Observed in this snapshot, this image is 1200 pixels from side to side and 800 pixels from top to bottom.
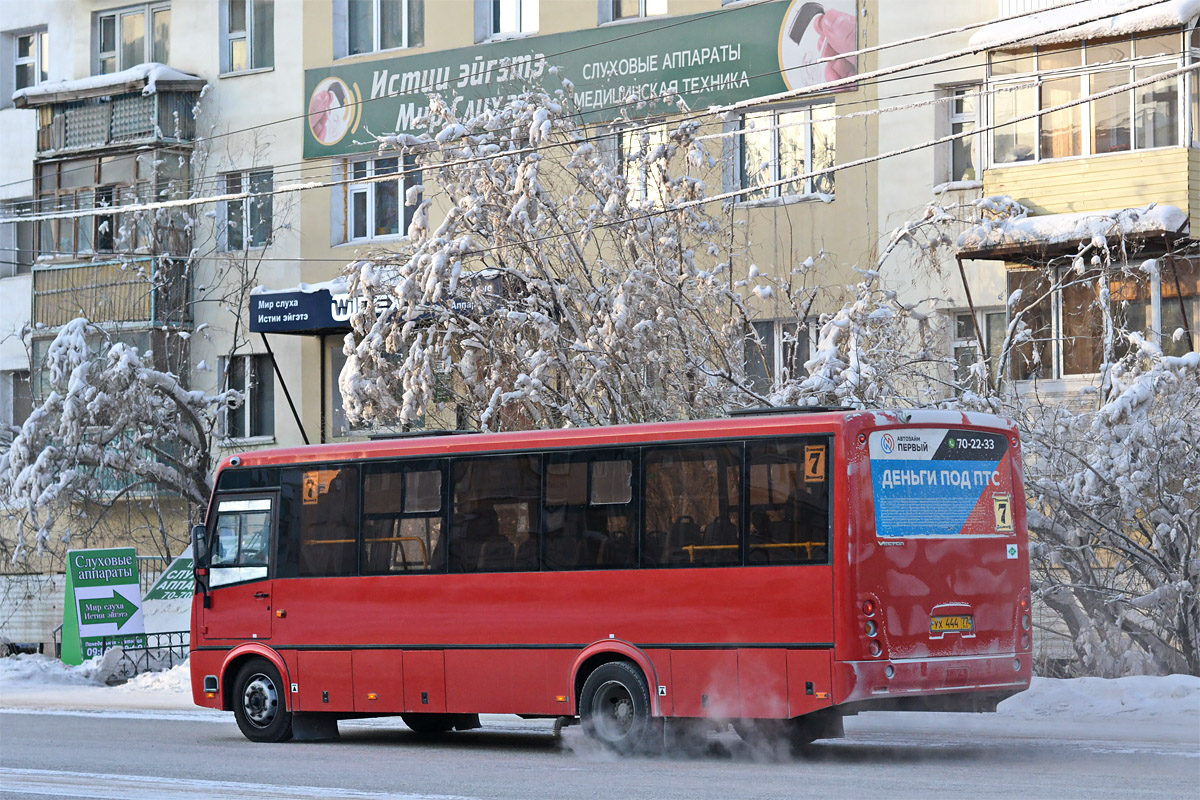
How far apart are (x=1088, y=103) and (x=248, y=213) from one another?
16.6 metres

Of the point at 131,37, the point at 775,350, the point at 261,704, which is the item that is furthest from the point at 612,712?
the point at 131,37

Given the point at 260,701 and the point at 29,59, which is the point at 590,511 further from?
the point at 29,59

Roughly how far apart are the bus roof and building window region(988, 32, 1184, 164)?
407 inches

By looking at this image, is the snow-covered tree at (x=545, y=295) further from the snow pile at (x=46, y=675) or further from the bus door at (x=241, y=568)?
the snow pile at (x=46, y=675)

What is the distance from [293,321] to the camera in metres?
30.9

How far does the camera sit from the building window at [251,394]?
3431 cm

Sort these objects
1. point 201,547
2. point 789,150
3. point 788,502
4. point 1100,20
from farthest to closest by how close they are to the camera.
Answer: point 789,150 < point 1100,20 < point 201,547 < point 788,502

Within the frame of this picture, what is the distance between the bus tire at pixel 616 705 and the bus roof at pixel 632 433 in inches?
72.6

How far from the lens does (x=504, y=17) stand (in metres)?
31.3

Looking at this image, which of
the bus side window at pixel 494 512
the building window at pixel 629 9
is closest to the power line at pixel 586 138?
the building window at pixel 629 9

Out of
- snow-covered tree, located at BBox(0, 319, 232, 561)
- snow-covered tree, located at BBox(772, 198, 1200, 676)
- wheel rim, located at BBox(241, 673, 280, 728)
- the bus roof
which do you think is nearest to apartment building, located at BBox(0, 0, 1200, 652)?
snow-covered tree, located at BBox(0, 319, 232, 561)

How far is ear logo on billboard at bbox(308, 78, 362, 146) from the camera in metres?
32.6

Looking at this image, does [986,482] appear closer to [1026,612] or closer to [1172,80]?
[1026,612]

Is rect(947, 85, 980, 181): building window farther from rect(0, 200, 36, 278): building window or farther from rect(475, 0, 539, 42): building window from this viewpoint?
rect(0, 200, 36, 278): building window
